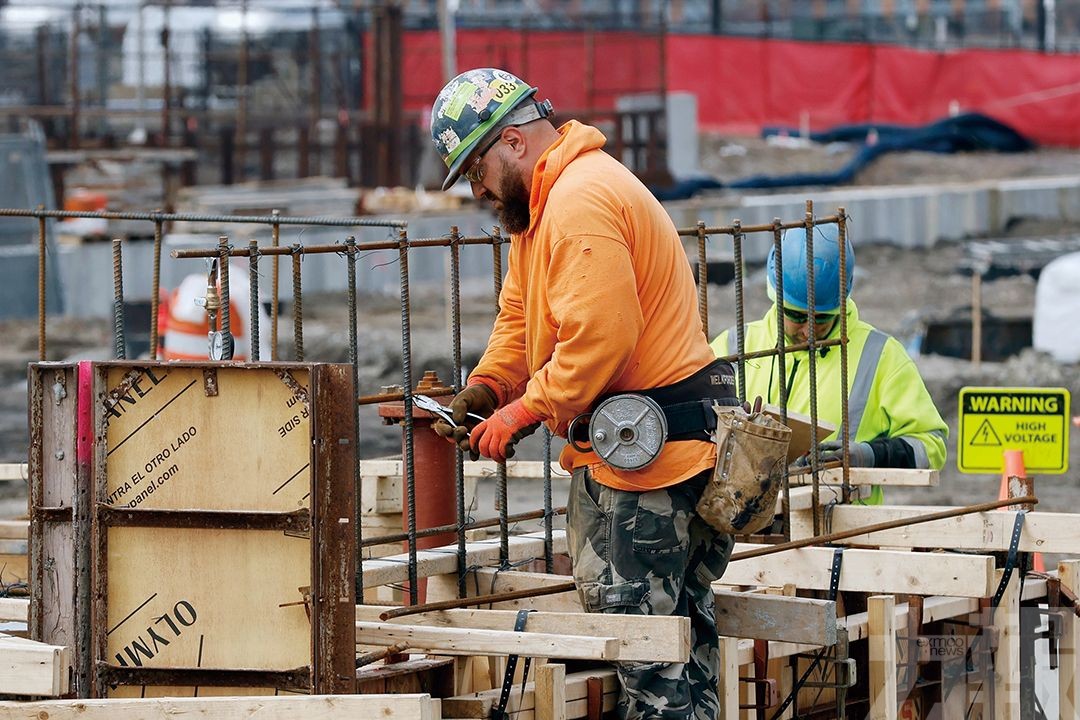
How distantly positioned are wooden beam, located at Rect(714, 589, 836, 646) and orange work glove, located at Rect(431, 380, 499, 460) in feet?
2.83

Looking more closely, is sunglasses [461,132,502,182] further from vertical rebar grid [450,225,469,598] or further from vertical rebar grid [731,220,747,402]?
vertical rebar grid [731,220,747,402]

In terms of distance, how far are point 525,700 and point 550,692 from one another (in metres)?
0.14

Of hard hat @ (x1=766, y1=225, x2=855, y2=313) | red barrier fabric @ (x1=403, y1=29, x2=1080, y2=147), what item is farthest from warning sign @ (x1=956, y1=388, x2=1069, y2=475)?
red barrier fabric @ (x1=403, y1=29, x2=1080, y2=147)

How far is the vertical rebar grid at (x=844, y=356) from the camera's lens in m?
6.38

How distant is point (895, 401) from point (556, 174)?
267 centimetres

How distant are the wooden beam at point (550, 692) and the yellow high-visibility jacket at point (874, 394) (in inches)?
90.3

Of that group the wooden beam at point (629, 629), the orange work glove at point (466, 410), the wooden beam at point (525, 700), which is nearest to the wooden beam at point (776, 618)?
the wooden beam at point (525, 700)

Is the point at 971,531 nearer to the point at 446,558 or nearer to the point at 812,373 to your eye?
the point at 812,373

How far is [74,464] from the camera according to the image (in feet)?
14.6

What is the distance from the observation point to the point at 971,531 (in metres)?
6.00

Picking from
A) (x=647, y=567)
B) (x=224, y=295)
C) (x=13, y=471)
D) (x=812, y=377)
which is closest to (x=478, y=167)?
(x=224, y=295)

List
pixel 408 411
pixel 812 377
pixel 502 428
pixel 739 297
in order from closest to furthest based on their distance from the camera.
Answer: pixel 502 428 < pixel 408 411 < pixel 739 297 < pixel 812 377

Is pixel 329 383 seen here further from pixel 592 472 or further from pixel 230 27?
pixel 230 27

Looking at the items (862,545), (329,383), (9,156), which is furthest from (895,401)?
(9,156)
